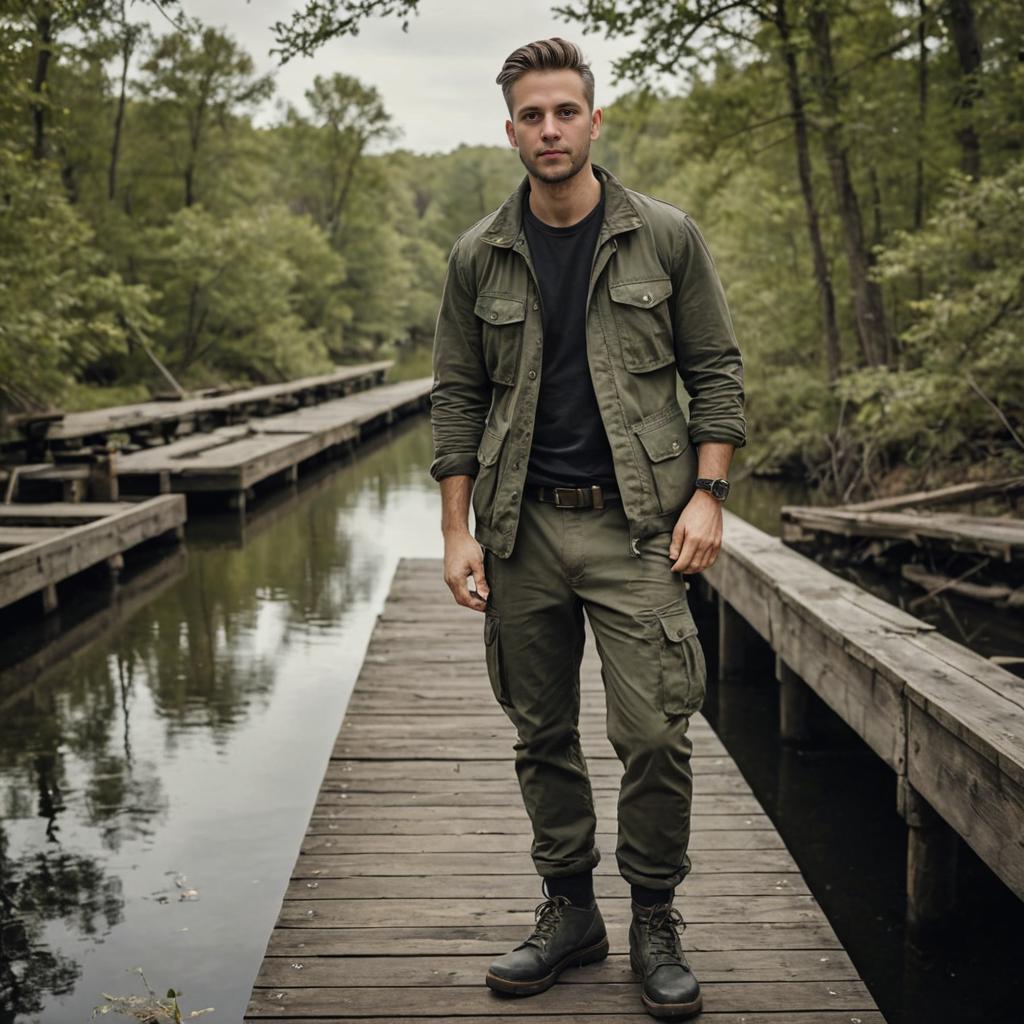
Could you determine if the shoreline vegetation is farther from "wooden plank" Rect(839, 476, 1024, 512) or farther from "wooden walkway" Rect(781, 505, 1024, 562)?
"wooden walkway" Rect(781, 505, 1024, 562)

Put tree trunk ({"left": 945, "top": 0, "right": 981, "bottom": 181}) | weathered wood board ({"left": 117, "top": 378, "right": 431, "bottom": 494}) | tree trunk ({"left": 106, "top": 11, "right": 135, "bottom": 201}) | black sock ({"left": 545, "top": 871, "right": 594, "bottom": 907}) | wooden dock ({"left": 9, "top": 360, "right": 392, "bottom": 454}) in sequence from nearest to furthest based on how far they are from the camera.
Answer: black sock ({"left": 545, "top": 871, "right": 594, "bottom": 907})
tree trunk ({"left": 945, "top": 0, "right": 981, "bottom": 181})
wooden dock ({"left": 9, "top": 360, "right": 392, "bottom": 454})
weathered wood board ({"left": 117, "top": 378, "right": 431, "bottom": 494})
tree trunk ({"left": 106, "top": 11, "right": 135, "bottom": 201})

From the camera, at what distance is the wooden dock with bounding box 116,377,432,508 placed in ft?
46.2

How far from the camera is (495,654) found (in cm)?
298

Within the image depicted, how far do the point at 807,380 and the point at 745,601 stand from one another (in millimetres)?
9218

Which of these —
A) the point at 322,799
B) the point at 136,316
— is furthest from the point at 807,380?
the point at 322,799

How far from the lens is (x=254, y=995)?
9.93ft

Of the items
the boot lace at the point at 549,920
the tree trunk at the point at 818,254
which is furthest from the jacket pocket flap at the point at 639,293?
the tree trunk at the point at 818,254

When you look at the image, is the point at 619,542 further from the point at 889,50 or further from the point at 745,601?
the point at 889,50

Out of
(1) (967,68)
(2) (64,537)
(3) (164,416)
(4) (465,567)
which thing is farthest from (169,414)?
(4) (465,567)

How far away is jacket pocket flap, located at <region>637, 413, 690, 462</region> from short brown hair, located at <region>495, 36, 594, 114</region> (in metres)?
0.74

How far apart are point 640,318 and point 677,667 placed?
791 mm

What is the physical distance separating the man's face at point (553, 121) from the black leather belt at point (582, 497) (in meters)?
0.69

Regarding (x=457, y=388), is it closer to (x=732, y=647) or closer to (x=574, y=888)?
(x=574, y=888)

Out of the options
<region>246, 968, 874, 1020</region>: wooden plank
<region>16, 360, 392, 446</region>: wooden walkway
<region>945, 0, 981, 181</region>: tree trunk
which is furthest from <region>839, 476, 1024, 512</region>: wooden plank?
<region>16, 360, 392, 446</region>: wooden walkway
